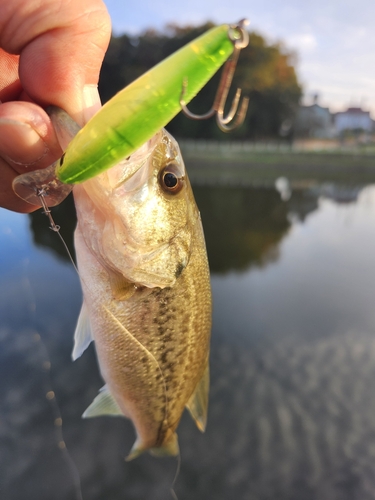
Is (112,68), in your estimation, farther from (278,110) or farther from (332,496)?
(332,496)

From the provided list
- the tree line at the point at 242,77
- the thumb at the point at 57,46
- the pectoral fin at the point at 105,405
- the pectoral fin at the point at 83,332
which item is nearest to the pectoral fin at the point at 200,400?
the pectoral fin at the point at 105,405

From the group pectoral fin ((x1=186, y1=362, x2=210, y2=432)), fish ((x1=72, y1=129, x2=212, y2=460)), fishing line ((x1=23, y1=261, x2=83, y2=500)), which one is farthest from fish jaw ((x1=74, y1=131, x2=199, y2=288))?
fishing line ((x1=23, y1=261, x2=83, y2=500))

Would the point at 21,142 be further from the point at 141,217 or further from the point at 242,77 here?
the point at 242,77

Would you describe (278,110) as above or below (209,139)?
above

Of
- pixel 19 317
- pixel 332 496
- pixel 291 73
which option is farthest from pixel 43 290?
pixel 291 73

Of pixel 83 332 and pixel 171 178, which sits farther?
pixel 83 332

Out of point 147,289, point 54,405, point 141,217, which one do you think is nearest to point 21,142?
point 141,217

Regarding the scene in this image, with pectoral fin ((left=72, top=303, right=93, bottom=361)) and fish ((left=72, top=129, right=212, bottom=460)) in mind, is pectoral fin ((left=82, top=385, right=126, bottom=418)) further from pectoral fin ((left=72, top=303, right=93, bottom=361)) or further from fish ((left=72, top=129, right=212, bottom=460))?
pectoral fin ((left=72, top=303, right=93, bottom=361))
